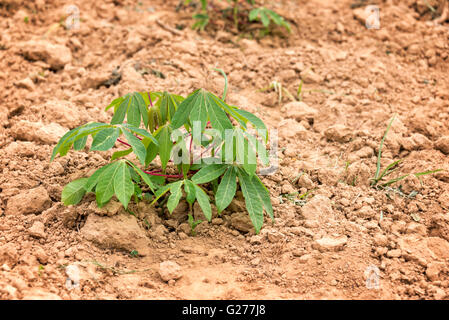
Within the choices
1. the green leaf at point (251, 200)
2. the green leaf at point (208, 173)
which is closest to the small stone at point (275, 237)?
the green leaf at point (251, 200)

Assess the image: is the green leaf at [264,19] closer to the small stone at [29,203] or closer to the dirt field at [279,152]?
the dirt field at [279,152]

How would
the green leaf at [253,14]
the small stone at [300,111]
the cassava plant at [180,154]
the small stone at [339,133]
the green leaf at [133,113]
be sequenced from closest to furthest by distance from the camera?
the cassava plant at [180,154], the green leaf at [133,113], the small stone at [339,133], the small stone at [300,111], the green leaf at [253,14]

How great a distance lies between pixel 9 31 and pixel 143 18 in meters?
0.96

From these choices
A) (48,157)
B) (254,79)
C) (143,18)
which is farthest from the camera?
(143,18)

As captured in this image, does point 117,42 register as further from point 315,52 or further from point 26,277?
point 26,277

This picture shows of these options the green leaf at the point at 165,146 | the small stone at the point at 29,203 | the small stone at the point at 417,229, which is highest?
the green leaf at the point at 165,146

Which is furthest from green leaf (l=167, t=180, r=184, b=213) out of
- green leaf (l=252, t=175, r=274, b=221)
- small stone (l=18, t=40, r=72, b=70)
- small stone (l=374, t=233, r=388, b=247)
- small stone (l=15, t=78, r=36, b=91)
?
small stone (l=18, t=40, r=72, b=70)

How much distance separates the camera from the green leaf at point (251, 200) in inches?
67.7

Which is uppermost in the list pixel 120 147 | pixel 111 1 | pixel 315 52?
pixel 111 1

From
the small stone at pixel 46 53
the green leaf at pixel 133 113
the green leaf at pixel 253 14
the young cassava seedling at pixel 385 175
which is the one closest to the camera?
the green leaf at pixel 133 113

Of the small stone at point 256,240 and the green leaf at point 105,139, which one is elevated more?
the green leaf at point 105,139

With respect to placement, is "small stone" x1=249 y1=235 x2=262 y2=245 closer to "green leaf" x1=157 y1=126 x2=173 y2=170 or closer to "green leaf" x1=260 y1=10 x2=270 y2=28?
"green leaf" x1=157 y1=126 x2=173 y2=170

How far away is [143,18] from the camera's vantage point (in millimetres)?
3240
